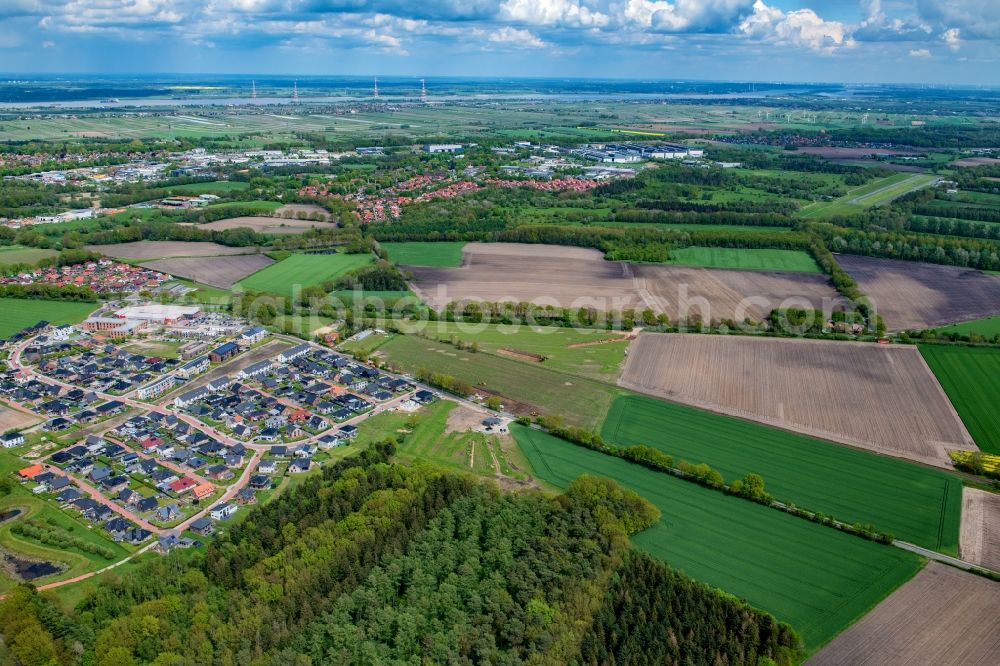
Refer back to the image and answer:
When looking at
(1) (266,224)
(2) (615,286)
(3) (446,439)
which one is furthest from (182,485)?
(1) (266,224)

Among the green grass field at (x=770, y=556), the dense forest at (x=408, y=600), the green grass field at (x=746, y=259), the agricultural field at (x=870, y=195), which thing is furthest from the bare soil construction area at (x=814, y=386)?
the agricultural field at (x=870, y=195)

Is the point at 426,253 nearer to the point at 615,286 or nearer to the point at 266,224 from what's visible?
the point at 615,286

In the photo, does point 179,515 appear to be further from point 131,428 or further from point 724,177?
point 724,177

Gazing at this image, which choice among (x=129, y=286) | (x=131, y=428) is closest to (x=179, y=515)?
(x=131, y=428)

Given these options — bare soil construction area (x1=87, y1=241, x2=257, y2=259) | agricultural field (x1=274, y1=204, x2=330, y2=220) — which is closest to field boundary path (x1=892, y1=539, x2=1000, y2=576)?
bare soil construction area (x1=87, y1=241, x2=257, y2=259)

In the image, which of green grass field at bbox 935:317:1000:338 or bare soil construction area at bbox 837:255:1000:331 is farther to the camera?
bare soil construction area at bbox 837:255:1000:331

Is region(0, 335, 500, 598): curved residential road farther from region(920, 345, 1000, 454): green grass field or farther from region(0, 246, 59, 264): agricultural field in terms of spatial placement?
region(920, 345, 1000, 454): green grass field

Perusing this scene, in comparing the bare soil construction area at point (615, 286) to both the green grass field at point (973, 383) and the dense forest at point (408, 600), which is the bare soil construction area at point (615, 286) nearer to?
the green grass field at point (973, 383)
